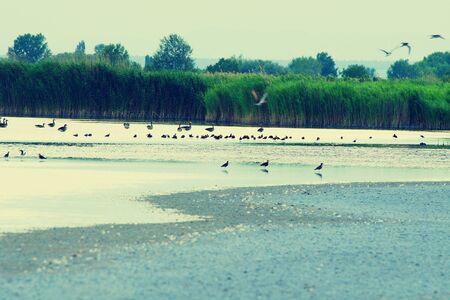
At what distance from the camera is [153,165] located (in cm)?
2877

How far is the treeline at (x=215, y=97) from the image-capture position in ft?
169

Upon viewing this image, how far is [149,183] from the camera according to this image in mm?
23438

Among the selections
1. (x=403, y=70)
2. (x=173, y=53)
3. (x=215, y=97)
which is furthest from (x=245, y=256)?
(x=403, y=70)

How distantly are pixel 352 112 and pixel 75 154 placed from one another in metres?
21.3

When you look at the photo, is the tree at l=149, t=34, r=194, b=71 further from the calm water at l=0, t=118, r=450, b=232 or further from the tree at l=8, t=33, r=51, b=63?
the calm water at l=0, t=118, r=450, b=232

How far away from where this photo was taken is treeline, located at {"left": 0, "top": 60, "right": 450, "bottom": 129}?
5150cm

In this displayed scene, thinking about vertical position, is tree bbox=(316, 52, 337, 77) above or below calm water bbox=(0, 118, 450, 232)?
above

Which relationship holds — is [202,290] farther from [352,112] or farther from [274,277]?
[352,112]

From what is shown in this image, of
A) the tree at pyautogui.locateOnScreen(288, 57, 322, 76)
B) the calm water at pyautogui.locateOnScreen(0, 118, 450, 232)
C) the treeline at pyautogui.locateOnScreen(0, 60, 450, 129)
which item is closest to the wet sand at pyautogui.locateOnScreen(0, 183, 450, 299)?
A: the calm water at pyautogui.locateOnScreen(0, 118, 450, 232)

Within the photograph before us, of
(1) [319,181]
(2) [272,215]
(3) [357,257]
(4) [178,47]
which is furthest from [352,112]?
(4) [178,47]

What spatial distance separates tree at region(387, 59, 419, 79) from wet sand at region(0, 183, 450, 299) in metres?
146

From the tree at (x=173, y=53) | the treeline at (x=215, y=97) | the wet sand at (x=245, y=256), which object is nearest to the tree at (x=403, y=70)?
the tree at (x=173, y=53)

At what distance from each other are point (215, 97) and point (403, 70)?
12046cm

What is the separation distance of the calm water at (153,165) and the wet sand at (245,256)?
1.26 m
